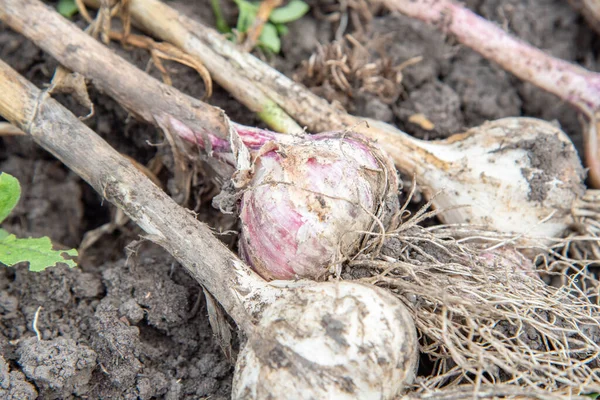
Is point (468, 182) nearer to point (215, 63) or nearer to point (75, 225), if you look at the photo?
point (215, 63)

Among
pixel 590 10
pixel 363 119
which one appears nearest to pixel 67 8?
pixel 363 119

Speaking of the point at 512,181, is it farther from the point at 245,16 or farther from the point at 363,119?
the point at 245,16

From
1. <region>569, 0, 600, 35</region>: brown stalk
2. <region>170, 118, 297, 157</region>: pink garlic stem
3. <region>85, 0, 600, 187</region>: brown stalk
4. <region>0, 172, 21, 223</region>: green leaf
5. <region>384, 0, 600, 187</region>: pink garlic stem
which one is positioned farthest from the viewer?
<region>569, 0, 600, 35</region>: brown stalk

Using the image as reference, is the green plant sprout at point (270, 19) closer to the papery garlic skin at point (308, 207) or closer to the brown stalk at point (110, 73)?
the brown stalk at point (110, 73)

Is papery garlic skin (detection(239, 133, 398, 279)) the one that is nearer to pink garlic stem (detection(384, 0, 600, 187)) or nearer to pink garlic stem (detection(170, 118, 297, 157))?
pink garlic stem (detection(170, 118, 297, 157))

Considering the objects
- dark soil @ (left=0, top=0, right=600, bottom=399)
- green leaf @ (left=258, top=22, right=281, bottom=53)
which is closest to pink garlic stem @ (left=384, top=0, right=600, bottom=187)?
dark soil @ (left=0, top=0, right=600, bottom=399)

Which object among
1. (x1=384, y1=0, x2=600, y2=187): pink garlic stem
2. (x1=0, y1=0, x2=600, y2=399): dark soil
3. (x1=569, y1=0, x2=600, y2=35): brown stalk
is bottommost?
(x1=0, y1=0, x2=600, y2=399): dark soil
